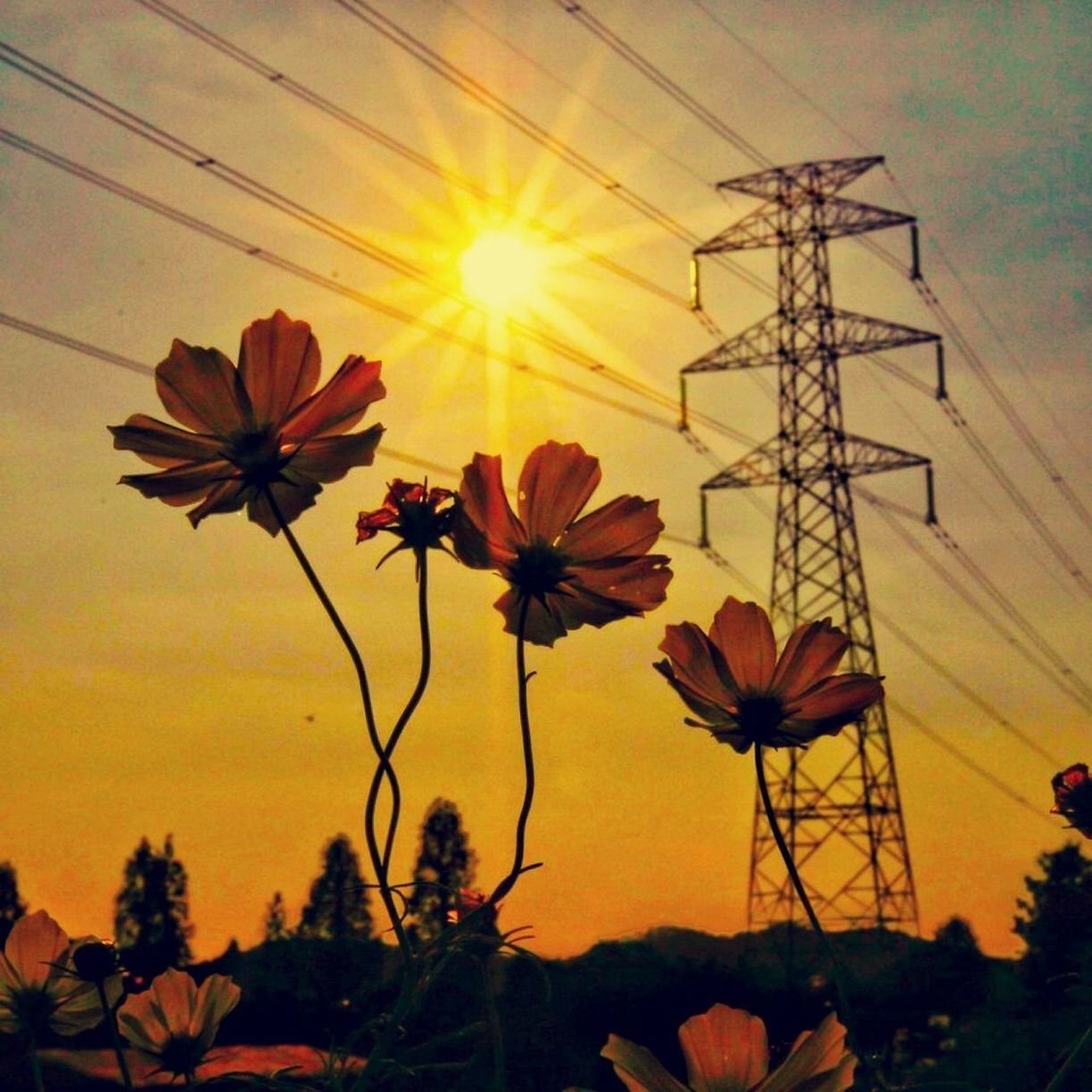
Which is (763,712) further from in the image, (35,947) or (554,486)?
(35,947)

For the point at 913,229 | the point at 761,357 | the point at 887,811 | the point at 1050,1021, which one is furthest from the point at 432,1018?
the point at 913,229

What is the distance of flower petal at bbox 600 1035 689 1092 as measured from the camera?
1.99 feet

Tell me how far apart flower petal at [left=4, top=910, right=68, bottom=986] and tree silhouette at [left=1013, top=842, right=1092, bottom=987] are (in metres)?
0.51

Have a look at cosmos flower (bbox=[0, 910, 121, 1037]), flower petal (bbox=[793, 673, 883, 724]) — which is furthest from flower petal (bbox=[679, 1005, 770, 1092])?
cosmos flower (bbox=[0, 910, 121, 1037])

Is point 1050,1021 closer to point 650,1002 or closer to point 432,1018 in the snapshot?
point 650,1002

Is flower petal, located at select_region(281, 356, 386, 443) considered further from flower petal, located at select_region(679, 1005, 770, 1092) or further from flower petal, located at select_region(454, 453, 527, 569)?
flower petal, located at select_region(679, 1005, 770, 1092)

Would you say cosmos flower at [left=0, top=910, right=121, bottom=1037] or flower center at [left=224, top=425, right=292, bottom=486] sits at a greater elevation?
flower center at [left=224, top=425, right=292, bottom=486]

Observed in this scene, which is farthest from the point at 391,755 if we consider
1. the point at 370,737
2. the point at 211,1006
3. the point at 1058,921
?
the point at 1058,921

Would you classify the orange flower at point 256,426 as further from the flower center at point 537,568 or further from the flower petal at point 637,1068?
the flower petal at point 637,1068

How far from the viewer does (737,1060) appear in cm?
64

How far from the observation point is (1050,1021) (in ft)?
12.4

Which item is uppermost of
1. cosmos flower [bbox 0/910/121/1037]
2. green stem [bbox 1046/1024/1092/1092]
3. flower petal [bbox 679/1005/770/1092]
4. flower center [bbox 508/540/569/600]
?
flower center [bbox 508/540/569/600]

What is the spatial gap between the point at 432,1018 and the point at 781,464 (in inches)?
451

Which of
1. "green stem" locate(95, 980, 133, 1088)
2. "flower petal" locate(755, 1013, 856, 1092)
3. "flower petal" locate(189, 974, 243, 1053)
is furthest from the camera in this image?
"flower petal" locate(189, 974, 243, 1053)
